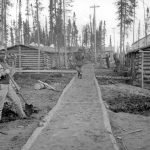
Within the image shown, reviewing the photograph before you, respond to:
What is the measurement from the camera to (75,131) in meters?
5.98

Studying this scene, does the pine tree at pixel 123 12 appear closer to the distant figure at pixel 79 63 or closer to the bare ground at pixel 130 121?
the distant figure at pixel 79 63

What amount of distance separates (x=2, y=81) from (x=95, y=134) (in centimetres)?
291

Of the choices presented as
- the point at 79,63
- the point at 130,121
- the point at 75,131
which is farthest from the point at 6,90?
the point at 79,63

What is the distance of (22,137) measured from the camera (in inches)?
227

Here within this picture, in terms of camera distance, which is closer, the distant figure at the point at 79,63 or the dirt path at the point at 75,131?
the dirt path at the point at 75,131

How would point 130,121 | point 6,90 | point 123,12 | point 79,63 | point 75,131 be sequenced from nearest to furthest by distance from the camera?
point 75,131 → point 6,90 → point 130,121 → point 79,63 → point 123,12

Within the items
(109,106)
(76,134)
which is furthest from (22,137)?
(109,106)

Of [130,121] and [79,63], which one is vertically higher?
[79,63]

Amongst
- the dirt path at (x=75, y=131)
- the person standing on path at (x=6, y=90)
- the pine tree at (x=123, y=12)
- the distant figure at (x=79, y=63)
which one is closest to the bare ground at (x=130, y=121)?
the dirt path at (x=75, y=131)

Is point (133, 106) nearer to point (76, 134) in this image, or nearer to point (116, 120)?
point (116, 120)

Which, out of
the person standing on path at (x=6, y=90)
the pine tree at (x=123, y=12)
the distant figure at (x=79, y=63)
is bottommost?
the person standing on path at (x=6, y=90)

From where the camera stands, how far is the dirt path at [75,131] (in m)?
5.05

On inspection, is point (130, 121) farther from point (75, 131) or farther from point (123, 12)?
point (123, 12)

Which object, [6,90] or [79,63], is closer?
[6,90]
